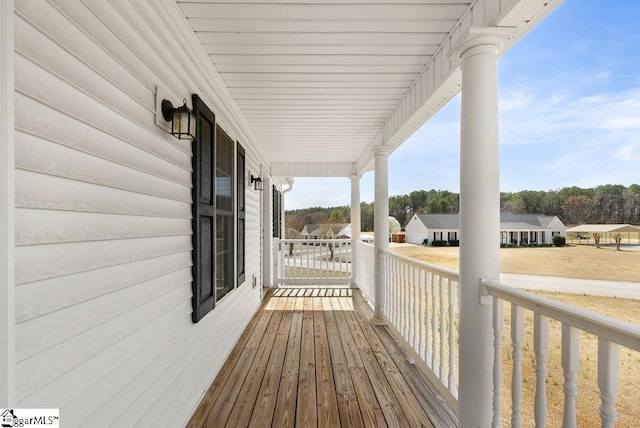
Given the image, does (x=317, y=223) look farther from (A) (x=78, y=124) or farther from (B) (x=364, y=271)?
(A) (x=78, y=124)

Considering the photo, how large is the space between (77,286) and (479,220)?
1.94 m

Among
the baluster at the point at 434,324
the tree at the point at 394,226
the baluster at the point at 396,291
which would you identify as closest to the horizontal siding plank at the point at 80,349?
the baluster at the point at 434,324

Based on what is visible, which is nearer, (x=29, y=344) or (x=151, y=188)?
(x=29, y=344)

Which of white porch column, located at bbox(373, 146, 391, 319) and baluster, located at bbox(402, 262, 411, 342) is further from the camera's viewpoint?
white porch column, located at bbox(373, 146, 391, 319)

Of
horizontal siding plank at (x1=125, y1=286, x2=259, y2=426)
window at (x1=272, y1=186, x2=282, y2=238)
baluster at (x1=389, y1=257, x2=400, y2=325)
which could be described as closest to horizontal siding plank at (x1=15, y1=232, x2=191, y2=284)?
horizontal siding plank at (x1=125, y1=286, x2=259, y2=426)

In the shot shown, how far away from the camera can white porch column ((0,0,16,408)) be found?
2.92ft

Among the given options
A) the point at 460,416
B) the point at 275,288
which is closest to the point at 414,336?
the point at 460,416

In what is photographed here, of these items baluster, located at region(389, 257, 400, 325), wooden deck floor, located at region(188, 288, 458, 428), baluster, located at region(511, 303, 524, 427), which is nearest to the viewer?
baluster, located at region(511, 303, 524, 427)

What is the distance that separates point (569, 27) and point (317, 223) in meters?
12.9

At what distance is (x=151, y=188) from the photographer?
5.74 ft

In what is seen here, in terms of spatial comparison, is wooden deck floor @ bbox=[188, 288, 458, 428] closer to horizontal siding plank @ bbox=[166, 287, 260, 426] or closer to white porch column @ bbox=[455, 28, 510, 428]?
horizontal siding plank @ bbox=[166, 287, 260, 426]

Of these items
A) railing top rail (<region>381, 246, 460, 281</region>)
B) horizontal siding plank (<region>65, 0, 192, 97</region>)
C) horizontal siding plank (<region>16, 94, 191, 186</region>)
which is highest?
horizontal siding plank (<region>65, 0, 192, 97</region>)

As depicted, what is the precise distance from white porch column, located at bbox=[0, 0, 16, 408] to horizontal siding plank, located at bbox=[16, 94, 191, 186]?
0.05 metres

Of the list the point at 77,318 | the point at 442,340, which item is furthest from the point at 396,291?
the point at 77,318
